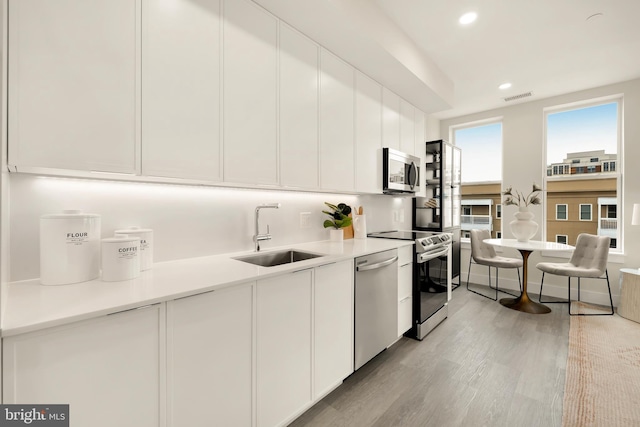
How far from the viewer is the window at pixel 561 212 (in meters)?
4.05

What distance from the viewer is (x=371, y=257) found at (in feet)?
6.97

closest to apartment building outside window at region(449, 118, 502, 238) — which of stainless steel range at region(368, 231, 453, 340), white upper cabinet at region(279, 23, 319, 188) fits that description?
stainless steel range at region(368, 231, 453, 340)

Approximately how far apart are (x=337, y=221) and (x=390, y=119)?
1.32 metres

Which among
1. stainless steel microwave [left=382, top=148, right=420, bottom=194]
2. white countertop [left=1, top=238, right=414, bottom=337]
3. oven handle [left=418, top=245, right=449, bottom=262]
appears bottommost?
oven handle [left=418, top=245, right=449, bottom=262]

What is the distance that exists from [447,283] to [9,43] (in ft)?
12.0

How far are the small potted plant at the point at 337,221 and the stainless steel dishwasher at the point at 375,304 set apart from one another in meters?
0.53

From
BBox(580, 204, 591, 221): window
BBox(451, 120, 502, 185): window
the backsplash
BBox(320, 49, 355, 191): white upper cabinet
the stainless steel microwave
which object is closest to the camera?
the backsplash

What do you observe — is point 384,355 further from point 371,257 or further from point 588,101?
point 588,101

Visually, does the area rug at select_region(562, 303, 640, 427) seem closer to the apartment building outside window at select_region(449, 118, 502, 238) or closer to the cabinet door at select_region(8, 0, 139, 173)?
the apartment building outside window at select_region(449, 118, 502, 238)

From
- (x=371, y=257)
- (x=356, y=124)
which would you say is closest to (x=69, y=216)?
(x=371, y=257)

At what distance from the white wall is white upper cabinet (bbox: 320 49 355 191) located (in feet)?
10.7

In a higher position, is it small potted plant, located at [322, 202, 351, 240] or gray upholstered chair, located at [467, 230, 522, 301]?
small potted plant, located at [322, 202, 351, 240]

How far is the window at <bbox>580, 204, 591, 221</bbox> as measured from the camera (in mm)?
3875

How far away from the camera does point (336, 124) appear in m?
2.36
